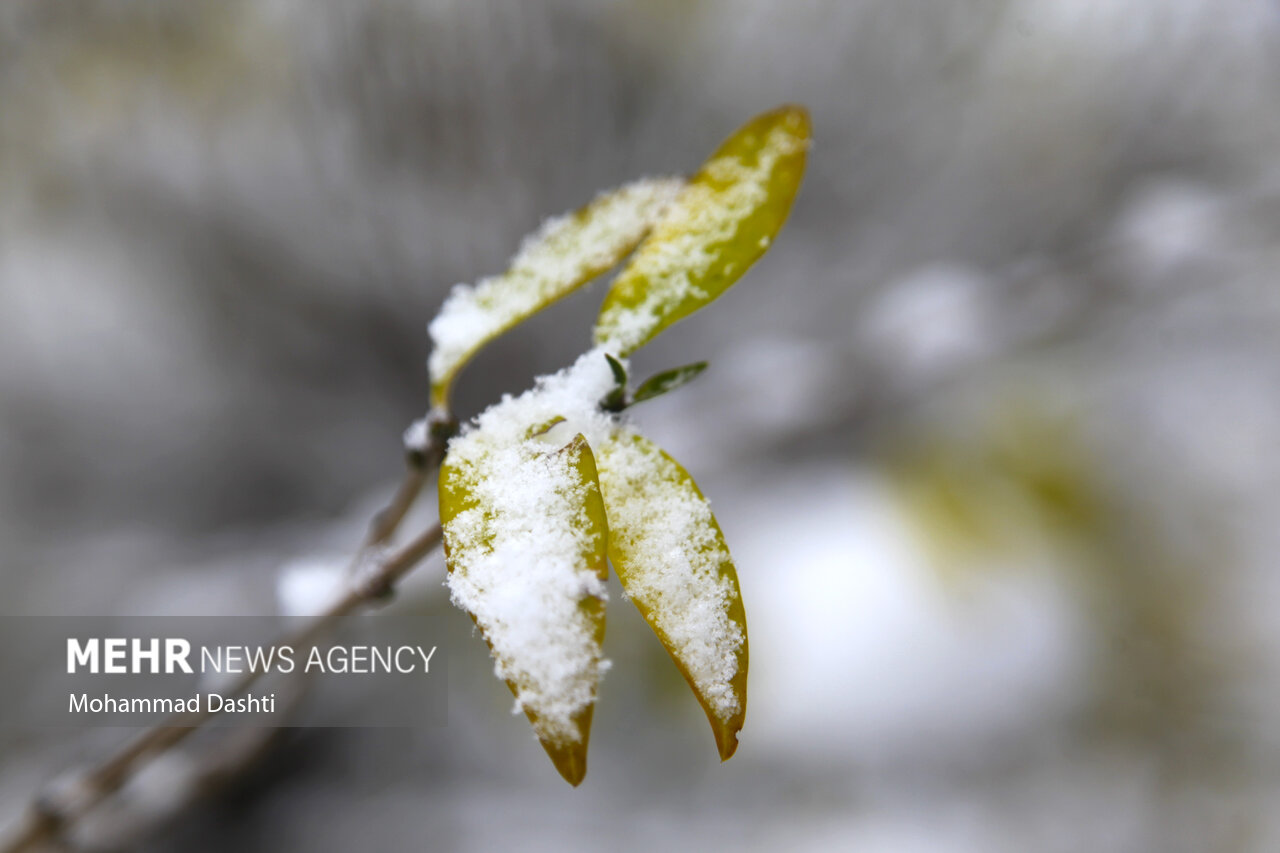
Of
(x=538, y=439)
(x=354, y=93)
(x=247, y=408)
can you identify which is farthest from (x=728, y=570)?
(x=247, y=408)

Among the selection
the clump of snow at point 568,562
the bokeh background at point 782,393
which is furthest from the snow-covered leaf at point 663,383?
the bokeh background at point 782,393

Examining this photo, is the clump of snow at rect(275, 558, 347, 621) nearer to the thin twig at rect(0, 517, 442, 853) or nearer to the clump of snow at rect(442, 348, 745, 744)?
the thin twig at rect(0, 517, 442, 853)

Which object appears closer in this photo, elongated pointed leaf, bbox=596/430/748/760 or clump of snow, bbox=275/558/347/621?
elongated pointed leaf, bbox=596/430/748/760

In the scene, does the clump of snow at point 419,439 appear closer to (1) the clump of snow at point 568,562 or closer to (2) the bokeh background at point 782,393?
(1) the clump of snow at point 568,562

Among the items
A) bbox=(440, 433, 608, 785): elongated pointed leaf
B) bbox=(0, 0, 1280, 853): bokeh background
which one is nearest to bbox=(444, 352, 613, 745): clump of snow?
bbox=(440, 433, 608, 785): elongated pointed leaf

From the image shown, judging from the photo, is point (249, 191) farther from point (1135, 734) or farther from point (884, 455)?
point (1135, 734)
